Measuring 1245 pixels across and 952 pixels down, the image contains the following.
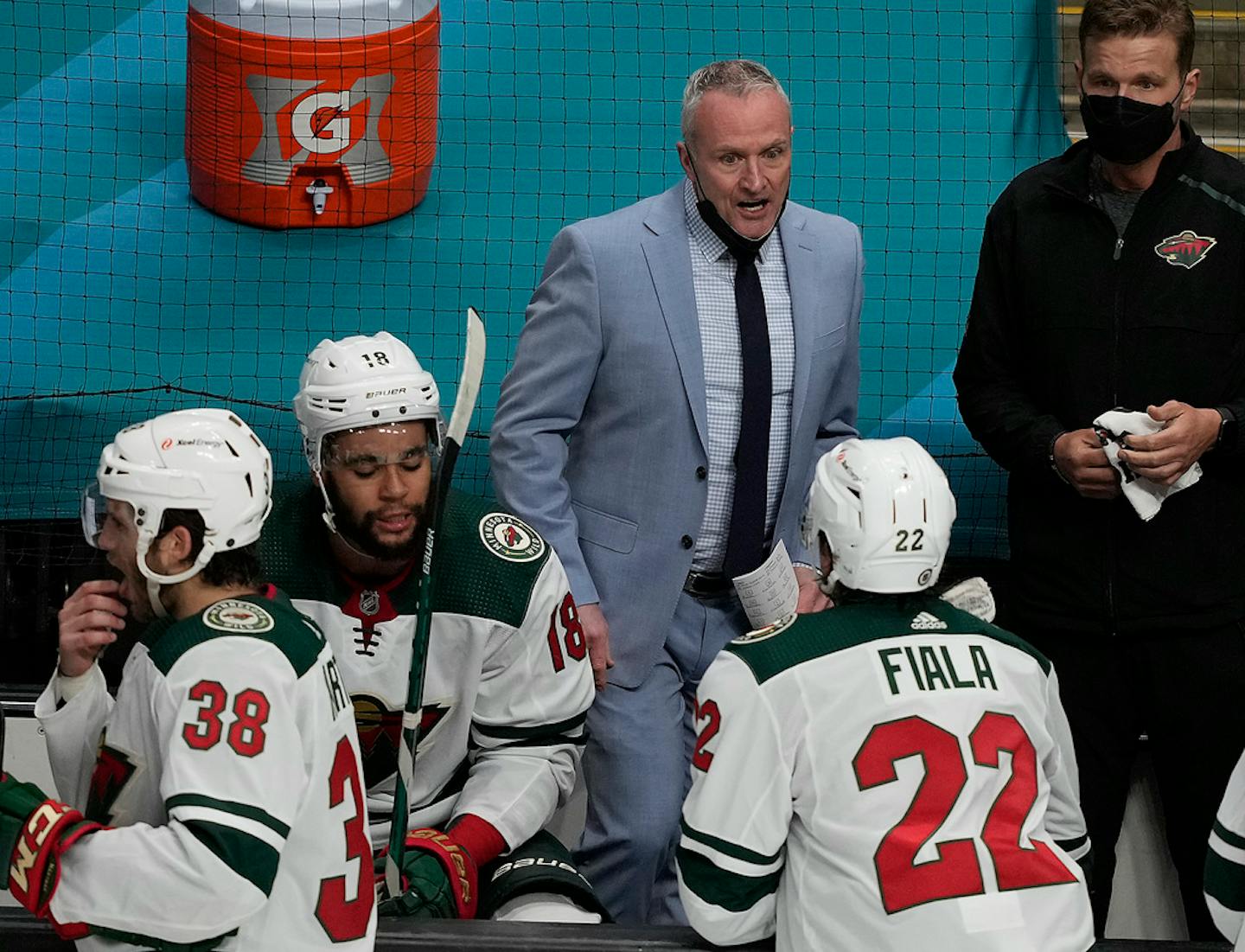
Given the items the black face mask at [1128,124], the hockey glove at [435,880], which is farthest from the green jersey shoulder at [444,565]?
the black face mask at [1128,124]

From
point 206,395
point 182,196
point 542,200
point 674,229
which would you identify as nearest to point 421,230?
point 542,200

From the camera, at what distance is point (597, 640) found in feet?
10.4

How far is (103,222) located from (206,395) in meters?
1.98

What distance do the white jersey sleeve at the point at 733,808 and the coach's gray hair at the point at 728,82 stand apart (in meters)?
1.26

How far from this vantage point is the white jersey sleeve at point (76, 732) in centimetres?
246

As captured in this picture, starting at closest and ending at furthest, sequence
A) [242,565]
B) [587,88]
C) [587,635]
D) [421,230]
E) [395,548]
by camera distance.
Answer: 1. [242,565]
2. [395,548]
3. [587,635]
4. [421,230]
5. [587,88]

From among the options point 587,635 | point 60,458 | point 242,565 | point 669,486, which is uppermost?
point 242,565

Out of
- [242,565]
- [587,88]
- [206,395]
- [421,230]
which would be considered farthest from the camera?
[587,88]

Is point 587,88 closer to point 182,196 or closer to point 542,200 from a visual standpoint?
point 542,200

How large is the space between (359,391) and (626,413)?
0.68 meters

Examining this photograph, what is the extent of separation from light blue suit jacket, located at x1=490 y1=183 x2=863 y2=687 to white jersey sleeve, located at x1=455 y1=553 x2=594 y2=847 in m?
0.23

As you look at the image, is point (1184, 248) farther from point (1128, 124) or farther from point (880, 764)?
point (880, 764)

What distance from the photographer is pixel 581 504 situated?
3371 mm

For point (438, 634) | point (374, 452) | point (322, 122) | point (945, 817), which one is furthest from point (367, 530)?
point (322, 122)
